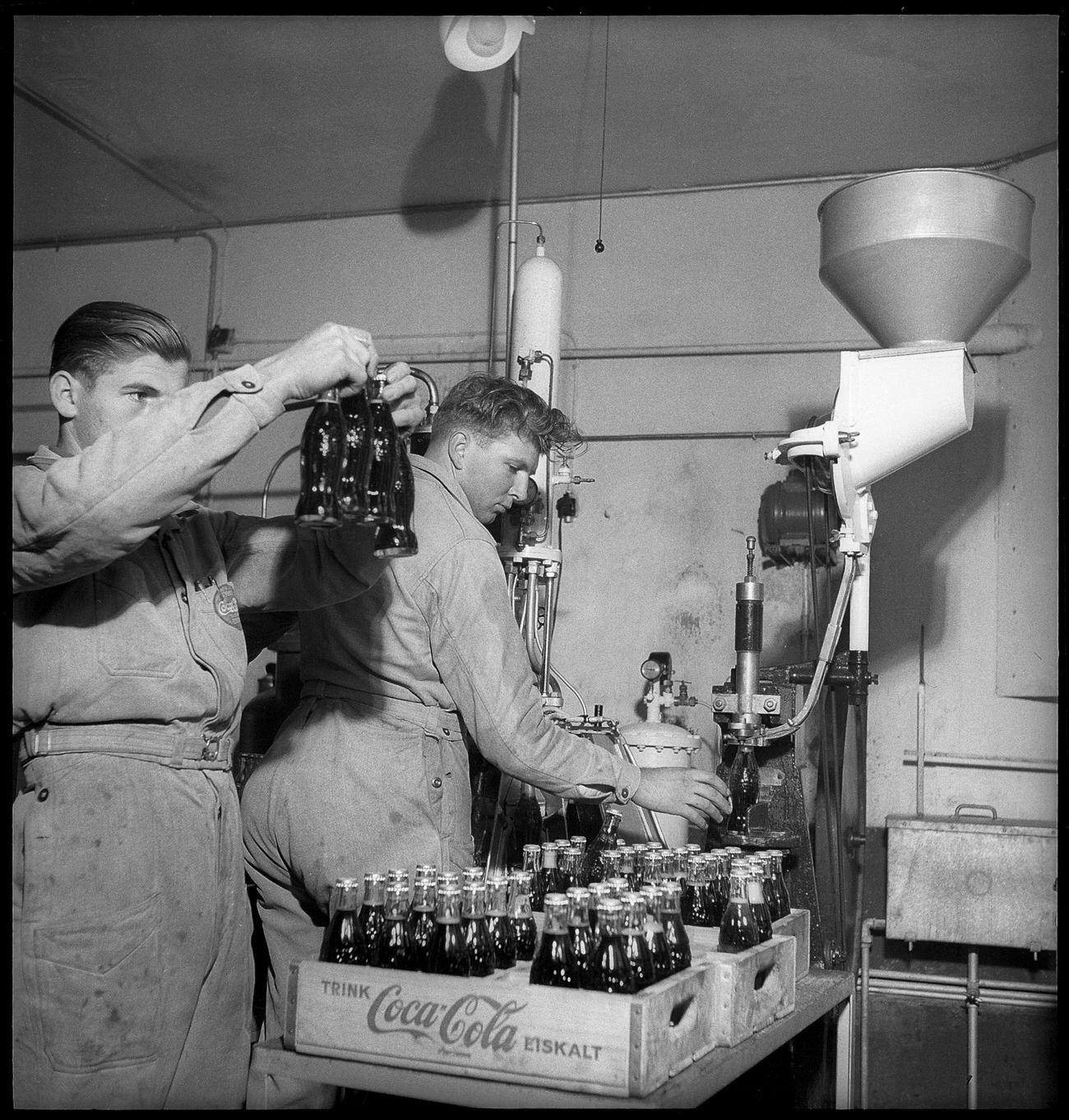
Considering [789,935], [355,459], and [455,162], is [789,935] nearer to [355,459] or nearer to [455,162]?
[355,459]

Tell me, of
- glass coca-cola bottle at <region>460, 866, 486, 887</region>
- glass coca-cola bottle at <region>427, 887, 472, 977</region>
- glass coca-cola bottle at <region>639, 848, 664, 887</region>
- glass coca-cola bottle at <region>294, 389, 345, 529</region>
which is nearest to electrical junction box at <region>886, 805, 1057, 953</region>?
glass coca-cola bottle at <region>639, 848, 664, 887</region>

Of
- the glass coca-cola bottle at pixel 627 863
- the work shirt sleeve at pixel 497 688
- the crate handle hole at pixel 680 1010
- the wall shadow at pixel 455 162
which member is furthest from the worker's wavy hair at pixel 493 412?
the wall shadow at pixel 455 162

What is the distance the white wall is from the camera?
366 centimetres

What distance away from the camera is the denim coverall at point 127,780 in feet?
4.80

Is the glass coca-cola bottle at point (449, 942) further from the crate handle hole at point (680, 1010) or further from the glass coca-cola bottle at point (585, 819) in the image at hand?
the glass coca-cola bottle at point (585, 819)

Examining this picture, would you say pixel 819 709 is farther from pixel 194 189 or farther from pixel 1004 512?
pixel 194 189

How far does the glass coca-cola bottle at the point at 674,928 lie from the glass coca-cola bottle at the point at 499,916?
0.23 meters

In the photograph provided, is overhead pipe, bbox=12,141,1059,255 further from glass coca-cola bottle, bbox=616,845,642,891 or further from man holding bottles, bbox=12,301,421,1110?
man holding bottles, bbox=12,301,421,1110

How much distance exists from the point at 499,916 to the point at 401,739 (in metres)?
0.49

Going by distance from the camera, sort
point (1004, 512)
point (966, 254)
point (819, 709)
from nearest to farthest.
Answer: point (966, 254) < point (819, 709) < point (1004, 512)

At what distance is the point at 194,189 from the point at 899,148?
2.56 meters

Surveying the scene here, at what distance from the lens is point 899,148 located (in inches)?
147

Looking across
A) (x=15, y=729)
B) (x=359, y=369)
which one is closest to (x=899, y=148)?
(x=359, y=369)

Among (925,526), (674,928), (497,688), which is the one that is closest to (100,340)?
(497,688)
